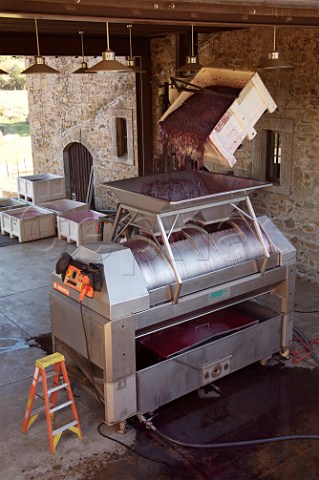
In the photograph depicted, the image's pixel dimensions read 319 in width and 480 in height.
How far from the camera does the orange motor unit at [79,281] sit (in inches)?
196

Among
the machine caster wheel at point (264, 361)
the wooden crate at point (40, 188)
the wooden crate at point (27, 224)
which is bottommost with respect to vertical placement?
the machine caster wheel at point (264, 361)

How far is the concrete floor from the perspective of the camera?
187 inches

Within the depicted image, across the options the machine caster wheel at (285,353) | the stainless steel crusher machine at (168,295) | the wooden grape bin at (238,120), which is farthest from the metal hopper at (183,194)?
the machine caster wheel at (285,353)

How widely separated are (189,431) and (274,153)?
5.65 m

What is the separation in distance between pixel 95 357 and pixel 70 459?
928mm

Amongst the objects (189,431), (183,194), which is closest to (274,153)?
(183,194)

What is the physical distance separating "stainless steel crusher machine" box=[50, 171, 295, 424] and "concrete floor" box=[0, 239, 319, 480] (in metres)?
0.25

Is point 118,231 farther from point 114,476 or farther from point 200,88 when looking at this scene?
point 114,476

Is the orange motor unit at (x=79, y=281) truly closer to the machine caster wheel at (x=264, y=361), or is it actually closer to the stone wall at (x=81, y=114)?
the machine caster wheel at (x=264, y=361)

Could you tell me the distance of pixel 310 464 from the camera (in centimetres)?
480

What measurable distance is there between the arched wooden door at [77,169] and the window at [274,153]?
249 inches

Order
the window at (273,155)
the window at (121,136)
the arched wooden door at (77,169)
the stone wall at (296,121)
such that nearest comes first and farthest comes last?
the stone wall at (296,121)
the window at (273,155)
the window at (121,136)
the arched wooden door at (77,169)

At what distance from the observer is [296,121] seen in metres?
8.78

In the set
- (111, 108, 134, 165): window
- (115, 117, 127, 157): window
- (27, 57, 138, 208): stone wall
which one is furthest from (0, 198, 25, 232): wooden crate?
(115, 117, 127, 157): window
